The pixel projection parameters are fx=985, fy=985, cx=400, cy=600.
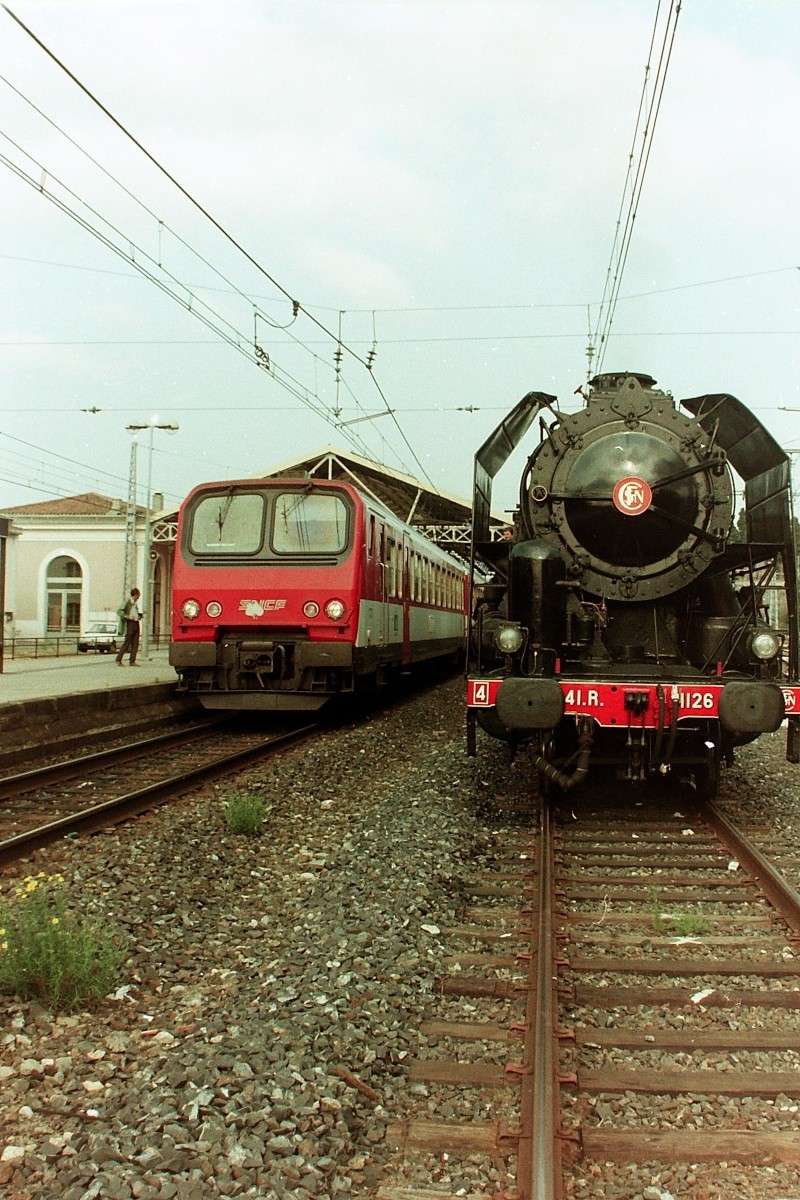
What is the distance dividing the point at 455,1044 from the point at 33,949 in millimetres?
1613

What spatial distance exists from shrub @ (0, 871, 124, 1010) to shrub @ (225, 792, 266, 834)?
2476 millimetres

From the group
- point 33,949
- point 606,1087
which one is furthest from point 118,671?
point 606,1087

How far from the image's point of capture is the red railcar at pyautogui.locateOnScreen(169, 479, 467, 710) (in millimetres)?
10961

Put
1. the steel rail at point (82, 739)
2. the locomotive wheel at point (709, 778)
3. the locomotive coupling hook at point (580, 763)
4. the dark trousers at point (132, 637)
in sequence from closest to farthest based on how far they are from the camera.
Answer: the locomotive coupling hook at point (580, 763)
the locomotive wheel at point (709, 778)
the steel rail at point (82, 739)
the dark trousers at point (132, 637)

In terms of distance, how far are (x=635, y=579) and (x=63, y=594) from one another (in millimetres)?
38337

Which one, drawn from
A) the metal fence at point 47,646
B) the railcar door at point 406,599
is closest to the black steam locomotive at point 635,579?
the railcar door at point 406,599

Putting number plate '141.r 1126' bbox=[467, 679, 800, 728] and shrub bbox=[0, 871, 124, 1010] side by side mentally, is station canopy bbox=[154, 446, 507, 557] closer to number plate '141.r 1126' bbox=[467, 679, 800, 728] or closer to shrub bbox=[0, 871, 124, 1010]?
number plate '141.r 1126' bbox=[467, 679, 800, 728]

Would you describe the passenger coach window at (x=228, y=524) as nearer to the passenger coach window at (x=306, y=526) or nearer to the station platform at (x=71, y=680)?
the passenger coach window at (x=306, y=526)

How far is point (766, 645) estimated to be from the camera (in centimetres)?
662

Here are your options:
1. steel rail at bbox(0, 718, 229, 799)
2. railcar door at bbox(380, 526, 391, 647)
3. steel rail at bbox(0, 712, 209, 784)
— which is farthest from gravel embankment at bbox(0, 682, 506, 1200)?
railcar door at bbox(380, 526, 391, 647)

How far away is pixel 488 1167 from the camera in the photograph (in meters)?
2.65

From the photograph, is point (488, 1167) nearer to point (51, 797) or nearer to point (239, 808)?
point (239, 808)

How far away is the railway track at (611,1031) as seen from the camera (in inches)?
106

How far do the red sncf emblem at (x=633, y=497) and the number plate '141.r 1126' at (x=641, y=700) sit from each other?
132 cm
